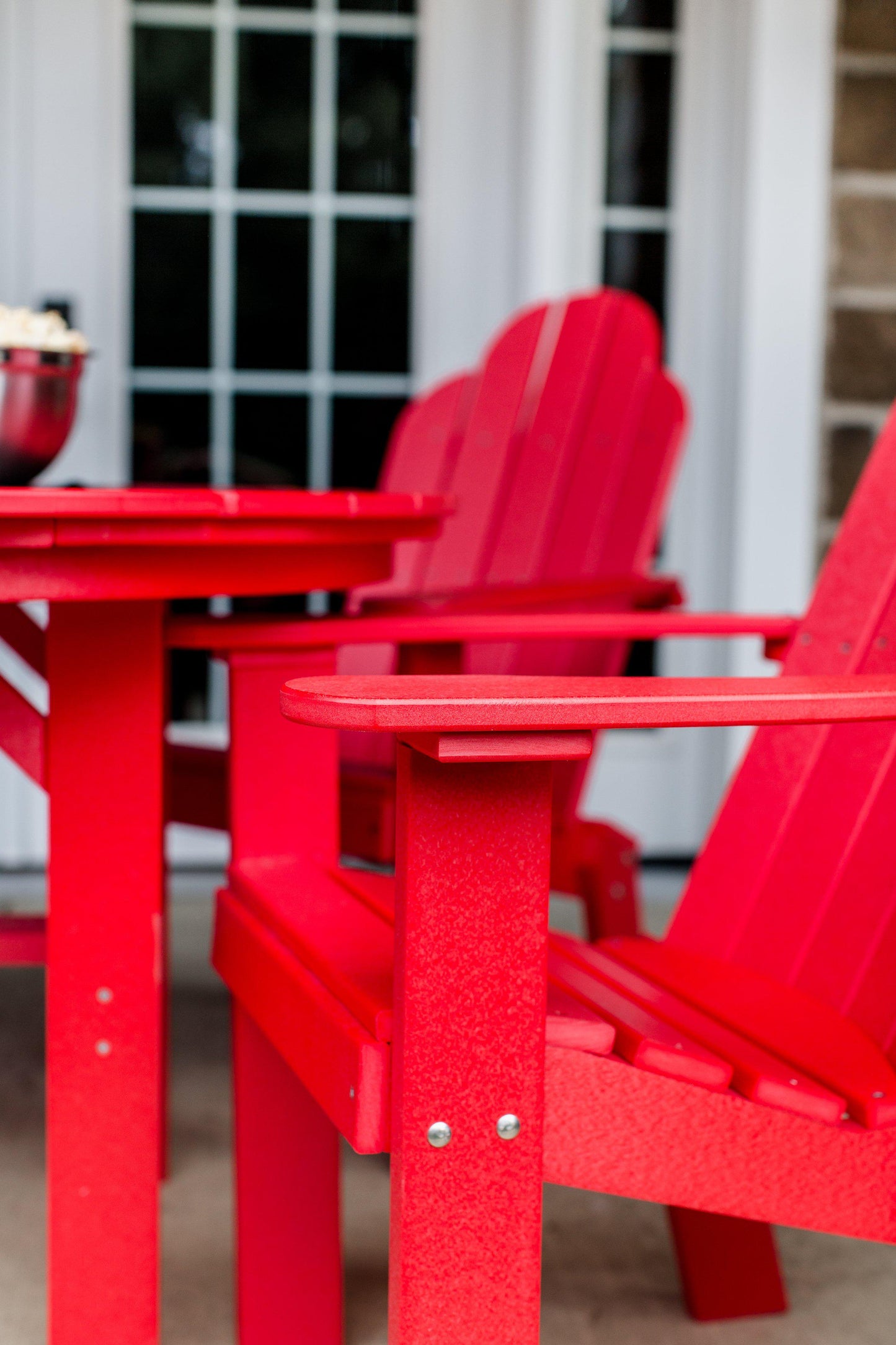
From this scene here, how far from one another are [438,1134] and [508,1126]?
0.04m

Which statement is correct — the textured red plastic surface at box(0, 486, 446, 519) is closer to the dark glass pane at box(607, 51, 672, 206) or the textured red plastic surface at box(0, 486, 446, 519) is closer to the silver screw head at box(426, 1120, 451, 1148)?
the silver screw head at box(426, 1120, 451, 1148)

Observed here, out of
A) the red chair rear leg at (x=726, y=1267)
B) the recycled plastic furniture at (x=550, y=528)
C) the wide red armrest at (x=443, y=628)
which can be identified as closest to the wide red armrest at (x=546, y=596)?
the recycled plastic furniture at (x=550, y=528)

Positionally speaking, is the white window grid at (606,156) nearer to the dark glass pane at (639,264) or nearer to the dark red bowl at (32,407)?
the dark glass pane at (639,264)

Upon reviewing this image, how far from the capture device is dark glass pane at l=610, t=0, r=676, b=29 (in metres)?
2.92

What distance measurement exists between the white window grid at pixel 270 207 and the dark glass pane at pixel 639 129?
0.43 m

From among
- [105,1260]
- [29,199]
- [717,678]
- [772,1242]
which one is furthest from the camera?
[29,199]

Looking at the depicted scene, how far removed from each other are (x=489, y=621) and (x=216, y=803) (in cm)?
61

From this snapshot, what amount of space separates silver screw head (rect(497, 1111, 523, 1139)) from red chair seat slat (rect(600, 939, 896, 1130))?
0.83 feet

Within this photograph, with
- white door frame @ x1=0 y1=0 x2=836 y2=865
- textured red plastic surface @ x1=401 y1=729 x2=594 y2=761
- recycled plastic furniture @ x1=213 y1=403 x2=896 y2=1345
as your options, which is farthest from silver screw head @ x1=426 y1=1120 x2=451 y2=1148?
white door frame @ x1=0 y1=0 x2=836 y2=865

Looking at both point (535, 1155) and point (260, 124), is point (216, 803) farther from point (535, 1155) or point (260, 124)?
point (260, 124)

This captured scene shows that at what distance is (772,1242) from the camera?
136cm

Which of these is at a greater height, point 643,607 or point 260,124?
point 260,124

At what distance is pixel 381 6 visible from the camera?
9.59 feet

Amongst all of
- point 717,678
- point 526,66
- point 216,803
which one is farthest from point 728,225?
point 717,678
